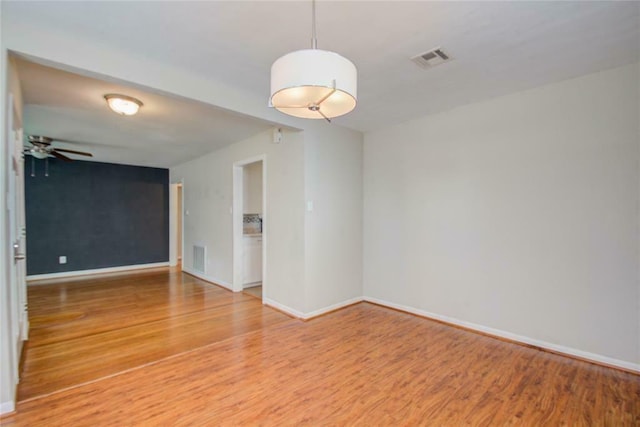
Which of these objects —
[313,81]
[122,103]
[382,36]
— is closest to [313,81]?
[313,81]

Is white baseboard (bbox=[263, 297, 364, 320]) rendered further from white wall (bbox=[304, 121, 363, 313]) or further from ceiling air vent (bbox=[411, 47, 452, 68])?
ceiling air vent (bbox=[411, 47, 452, 68])

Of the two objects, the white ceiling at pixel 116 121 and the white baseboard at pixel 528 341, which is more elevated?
the white ceiling at pixel 116 121

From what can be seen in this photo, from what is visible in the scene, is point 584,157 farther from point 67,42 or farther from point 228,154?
point 228,154

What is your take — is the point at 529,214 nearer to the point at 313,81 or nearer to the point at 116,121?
the point at 313,81

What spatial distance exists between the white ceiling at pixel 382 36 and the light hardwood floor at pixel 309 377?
2429mm

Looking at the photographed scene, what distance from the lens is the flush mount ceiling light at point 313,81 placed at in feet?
4.70

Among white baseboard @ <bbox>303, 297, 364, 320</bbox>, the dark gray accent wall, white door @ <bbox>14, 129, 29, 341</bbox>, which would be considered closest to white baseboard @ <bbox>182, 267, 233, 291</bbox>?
the dark gray accent wall

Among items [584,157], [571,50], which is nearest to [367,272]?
[584,157]

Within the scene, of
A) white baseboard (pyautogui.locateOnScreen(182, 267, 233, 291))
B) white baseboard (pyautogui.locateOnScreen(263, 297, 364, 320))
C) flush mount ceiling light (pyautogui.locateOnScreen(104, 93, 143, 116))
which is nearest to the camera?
flush mount ceiling light (pyautogui.locateOnScreen(104, 93, 143, 116))

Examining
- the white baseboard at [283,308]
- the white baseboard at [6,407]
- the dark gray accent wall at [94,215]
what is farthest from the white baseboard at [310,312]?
the dark gray accent wall at [94,215]

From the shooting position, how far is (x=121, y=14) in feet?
6.00

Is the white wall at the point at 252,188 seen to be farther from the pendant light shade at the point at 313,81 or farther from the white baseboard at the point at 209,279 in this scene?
the pendant light shade at the point at 313,81

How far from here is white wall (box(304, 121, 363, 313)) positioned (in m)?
3.67

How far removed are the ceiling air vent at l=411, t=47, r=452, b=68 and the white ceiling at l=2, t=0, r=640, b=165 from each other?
59 mm
